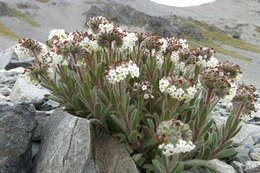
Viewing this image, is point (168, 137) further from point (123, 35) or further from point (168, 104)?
point (123, 35)

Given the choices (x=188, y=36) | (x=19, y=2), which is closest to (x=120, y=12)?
(x=188, y=36)

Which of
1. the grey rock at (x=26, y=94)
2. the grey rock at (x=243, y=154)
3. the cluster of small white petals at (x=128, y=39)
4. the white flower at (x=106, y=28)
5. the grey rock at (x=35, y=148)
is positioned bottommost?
the grey rock at (x=243, y=154)

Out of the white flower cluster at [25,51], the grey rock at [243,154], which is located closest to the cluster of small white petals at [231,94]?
the grey rock at [243,154]

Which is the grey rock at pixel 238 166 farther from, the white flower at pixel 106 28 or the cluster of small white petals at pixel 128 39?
the white flower at pixel 106 28

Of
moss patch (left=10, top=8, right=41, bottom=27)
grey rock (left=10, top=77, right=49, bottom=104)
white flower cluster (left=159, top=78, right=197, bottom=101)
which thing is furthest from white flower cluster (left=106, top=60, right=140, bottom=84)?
moss patch (left=10, top=8, right=41, bottom=27)

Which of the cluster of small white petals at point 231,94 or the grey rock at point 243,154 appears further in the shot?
the grey rock at point 243,154

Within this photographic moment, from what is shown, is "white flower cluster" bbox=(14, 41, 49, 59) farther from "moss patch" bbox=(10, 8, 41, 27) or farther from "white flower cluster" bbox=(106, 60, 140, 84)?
"moss patch" bbox=(10, 8, 41, 27)
